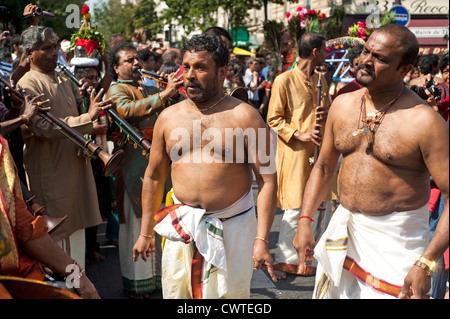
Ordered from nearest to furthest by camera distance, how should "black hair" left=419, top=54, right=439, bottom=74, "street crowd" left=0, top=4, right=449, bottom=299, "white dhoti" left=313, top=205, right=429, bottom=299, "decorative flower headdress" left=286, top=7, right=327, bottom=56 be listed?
"street crowd" left=0, top=4, right=449, bottom=299 < "white dhoti" left=313, top=205, right=429, bottom=299 < "black hair" left=419, top=54, right=439, bottom=74 < "decorative flower headdress" left=286, top=7, right=327, bottom=56

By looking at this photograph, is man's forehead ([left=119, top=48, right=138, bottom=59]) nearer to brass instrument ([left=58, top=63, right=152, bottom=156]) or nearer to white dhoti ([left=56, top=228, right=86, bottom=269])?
brass instrument ([left=58, top=63, right=152, bottom=156])

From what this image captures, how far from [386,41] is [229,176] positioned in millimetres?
1138

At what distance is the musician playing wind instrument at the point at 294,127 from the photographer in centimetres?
526

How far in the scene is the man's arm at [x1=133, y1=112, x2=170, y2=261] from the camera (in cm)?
339

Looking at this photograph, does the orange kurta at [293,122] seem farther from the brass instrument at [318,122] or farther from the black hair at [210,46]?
the black hair at [210,46]

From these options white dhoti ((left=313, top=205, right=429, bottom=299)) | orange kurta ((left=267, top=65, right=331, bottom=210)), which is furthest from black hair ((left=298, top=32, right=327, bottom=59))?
white dhoti ((left=313, top=205, right=429, bottom=299))

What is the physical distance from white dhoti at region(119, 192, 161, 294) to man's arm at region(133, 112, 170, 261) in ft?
4.40

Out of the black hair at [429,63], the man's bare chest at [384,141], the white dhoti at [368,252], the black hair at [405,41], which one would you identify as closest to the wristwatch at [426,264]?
the white dhoti at [368,252]

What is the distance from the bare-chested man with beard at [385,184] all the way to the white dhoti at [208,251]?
38cm

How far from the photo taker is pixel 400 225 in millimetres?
2812

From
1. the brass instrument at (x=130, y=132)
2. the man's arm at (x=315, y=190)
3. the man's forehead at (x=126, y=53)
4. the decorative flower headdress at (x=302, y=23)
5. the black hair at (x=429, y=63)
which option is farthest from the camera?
the decorative flower headdress at (x=302, y=23)

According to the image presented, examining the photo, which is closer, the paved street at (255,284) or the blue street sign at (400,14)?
the paved street at (255,284)
